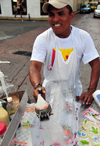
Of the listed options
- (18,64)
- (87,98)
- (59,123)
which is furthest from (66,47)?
(18,64)

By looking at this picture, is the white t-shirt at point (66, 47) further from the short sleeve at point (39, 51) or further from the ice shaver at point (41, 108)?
the ice shaver at point (41, 108)

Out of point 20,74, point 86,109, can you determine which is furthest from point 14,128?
point 20,74

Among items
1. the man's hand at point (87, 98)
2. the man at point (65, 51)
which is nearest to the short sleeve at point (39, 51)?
the man at point (65, 51)

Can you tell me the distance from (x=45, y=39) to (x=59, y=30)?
22cm

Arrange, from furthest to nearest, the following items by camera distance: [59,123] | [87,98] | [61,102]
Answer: [87,98] < [61,102] < [59,123]

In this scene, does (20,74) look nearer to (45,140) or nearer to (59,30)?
(59,30)

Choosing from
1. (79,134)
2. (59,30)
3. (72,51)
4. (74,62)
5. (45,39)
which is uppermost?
(59,30)

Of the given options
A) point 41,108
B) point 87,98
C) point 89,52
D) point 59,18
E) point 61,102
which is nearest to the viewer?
point 41,108

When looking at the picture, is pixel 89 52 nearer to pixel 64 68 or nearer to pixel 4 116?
pixel 64 68

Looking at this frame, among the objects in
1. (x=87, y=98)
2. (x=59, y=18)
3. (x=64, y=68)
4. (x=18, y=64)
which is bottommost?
(x=18, y=64)

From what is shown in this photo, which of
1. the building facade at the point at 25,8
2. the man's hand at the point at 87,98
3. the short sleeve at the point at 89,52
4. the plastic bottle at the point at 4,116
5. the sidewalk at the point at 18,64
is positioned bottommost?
the sidewalk at the point at 18,64

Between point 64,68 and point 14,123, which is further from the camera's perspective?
point 64,68

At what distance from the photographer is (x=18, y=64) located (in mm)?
4578

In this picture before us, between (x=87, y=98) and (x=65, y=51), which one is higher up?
(x=65, y=51)
